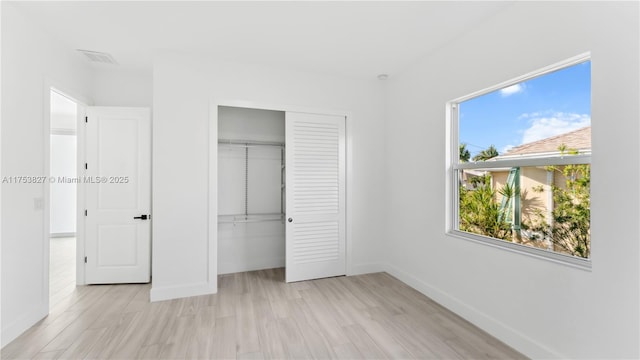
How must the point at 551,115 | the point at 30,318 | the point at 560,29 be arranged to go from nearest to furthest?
the point at 560,29 < the point at 551,115 < the point at 30,318

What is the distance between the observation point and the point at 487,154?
2.51 m

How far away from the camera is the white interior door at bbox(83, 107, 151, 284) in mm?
3301

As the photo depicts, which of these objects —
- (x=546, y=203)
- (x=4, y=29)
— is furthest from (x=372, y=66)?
(x=4, y=29)

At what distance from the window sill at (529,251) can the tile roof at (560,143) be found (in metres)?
0.71

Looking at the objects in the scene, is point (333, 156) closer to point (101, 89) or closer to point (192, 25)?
point (192, 25)

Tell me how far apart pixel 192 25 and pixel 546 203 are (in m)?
3.16

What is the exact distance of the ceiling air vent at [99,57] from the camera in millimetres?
2977

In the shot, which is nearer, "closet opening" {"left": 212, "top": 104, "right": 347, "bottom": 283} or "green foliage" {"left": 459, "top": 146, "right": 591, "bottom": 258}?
"green foliage" {"left": 459, "top": 146, "right": 591, "bottom": 258}

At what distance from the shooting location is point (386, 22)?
2416 millimetres

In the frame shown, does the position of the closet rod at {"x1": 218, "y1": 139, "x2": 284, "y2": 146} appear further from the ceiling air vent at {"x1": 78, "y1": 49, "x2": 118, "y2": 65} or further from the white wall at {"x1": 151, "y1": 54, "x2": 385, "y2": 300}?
the ceiling air vent at {"x1": 78, "y1": 49, "x2": 118, "y2": 65}

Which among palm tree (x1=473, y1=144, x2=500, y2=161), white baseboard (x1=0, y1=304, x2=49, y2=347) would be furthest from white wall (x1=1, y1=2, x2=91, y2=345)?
palm tree (x1=473, y1=144, x2=500, y2=161)

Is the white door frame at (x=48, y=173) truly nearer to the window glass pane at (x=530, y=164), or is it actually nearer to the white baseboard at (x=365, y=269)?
the white baseboard at (x=365, y=269)

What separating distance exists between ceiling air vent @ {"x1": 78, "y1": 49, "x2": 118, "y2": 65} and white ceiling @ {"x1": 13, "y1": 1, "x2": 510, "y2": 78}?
0.08 metres

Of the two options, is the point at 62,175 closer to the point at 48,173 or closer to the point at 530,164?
the point at 48,173
